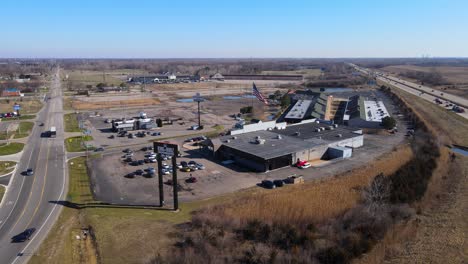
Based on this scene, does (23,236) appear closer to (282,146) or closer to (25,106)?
(282,146)

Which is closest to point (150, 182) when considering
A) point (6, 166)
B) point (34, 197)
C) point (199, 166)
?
point (199, 166)

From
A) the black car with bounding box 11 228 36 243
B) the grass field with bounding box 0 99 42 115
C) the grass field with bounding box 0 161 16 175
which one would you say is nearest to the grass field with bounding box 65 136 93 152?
the grass field with bounding box 0 161 16 175

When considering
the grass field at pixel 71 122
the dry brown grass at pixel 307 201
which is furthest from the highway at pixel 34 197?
the dry brown grass at pixel 307 201

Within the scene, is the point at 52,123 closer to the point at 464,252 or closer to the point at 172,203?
the point at 172,203

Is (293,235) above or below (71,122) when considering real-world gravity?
below

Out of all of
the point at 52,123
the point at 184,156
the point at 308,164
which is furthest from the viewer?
the point at 52,123

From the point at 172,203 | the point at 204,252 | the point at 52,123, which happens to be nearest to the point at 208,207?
the point at 172,203

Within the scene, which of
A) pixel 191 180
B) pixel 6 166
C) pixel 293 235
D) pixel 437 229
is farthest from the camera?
pixel 6 166
